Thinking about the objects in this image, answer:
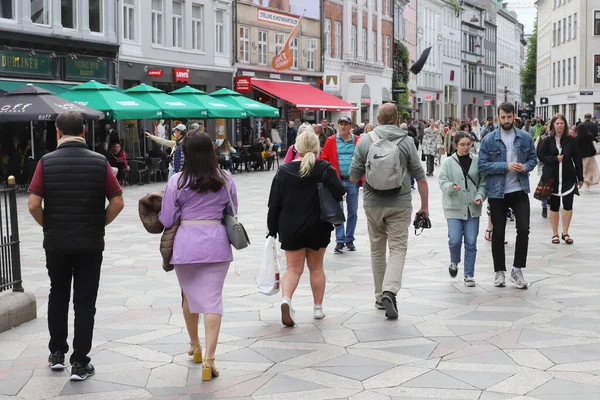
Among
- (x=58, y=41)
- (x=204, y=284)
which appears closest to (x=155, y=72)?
(x=58, y=41)

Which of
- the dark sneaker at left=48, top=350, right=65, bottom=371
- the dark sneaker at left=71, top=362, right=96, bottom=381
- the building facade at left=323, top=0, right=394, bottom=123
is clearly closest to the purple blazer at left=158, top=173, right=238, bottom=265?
the dark sneaker at left=71, top=362, right=96, bottom=381

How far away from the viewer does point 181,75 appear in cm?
3631

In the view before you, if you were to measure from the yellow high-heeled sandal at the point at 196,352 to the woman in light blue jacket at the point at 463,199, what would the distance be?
13.2ft

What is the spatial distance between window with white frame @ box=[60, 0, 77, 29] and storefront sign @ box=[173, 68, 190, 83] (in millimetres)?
6033

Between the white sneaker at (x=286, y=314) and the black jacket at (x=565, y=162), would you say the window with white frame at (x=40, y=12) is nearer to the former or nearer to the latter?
the black jacket at (x=565, y=162)

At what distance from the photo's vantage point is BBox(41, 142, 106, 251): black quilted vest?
657 cm

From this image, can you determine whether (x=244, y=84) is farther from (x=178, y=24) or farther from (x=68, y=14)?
(x=68, y=14)

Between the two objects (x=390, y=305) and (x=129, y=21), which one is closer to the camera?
(x=390, y=305)

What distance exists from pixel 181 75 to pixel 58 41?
7.50 m

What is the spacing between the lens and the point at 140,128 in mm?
33094

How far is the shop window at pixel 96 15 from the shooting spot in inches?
1242

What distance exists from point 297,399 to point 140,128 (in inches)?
1093

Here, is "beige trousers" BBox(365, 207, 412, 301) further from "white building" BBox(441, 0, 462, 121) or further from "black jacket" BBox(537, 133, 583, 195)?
"white building" BBox(441, 0, 462, 121)

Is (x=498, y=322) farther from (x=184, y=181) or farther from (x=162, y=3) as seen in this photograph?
(x=162, y=3)
